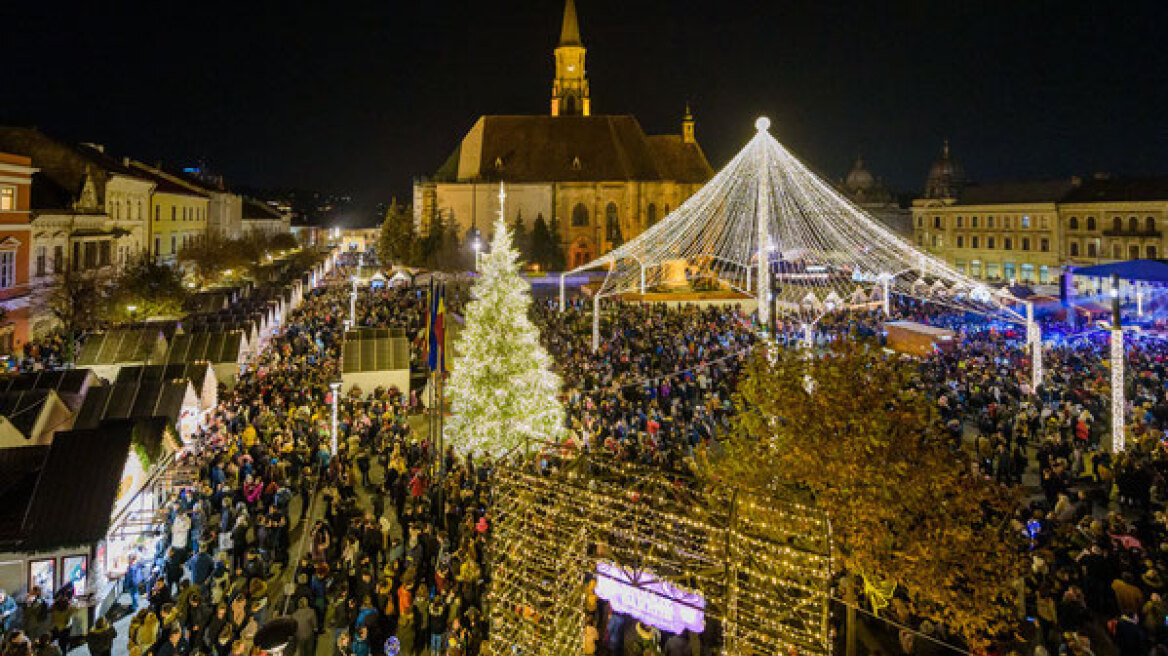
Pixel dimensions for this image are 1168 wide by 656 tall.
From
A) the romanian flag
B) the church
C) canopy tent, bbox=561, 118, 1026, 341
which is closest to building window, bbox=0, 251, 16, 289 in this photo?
the romanian flag

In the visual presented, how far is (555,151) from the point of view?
188 feet

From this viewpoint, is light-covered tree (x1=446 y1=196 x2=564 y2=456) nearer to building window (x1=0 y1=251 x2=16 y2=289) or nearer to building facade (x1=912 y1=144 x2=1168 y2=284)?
building window (x1=0 y1=251 x2=16 y2=289)

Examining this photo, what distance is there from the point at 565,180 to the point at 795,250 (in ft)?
75.9

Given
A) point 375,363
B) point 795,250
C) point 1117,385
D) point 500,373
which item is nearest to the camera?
point 500,373

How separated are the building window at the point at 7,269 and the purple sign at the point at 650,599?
25.5 m

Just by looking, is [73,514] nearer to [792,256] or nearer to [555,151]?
[792,256]

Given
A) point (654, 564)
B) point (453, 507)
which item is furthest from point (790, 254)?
point (654, 564)

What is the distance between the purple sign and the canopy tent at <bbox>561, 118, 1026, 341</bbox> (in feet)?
28.1

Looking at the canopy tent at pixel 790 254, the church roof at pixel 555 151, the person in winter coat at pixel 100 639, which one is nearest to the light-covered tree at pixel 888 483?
the canopy tent at pixel 790 254

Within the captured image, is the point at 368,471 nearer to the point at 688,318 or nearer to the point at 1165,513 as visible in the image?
the point at 1165,513

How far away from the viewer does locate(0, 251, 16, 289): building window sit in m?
22.2

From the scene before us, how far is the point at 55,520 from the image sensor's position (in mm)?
8930

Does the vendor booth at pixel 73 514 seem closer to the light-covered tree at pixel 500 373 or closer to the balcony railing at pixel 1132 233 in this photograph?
the light-covered tree at pixel 500 373

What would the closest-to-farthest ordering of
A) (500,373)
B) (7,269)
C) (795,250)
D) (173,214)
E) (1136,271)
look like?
(500,373)
(7,269)
(1136,271)
(795,250)
(173,214)
